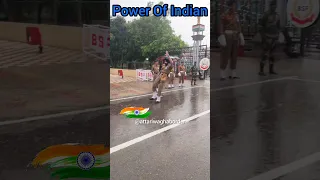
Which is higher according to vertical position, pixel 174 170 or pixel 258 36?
pixel 258 36

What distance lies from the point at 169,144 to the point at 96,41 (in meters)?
0.84

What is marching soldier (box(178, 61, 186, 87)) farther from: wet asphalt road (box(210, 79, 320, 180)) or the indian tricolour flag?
the indian tricolour flag

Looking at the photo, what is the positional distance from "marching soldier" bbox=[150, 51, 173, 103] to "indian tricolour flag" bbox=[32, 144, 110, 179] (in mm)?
513

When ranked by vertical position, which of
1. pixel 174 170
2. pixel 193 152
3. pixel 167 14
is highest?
pixel 167 14

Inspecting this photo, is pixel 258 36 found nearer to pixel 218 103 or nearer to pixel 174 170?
pixel 218 103

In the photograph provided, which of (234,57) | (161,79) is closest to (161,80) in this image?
(161,79)

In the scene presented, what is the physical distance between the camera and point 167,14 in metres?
1.80

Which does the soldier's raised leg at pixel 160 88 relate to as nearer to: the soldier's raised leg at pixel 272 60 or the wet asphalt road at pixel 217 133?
the wet asphalt road at pixel 217 133

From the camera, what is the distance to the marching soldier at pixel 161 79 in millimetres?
1869

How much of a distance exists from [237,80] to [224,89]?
111mm

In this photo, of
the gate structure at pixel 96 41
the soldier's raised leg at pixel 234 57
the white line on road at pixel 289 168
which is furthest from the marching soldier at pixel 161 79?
the white line on road at pixel 289 168

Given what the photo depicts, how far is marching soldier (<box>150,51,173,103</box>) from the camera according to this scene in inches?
73.6

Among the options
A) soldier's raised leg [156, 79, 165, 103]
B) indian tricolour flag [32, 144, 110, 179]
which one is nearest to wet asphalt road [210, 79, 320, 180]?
soldier's raised leg [156, 79, 165, 103]

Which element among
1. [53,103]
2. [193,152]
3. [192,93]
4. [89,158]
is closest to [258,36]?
[192,93]
